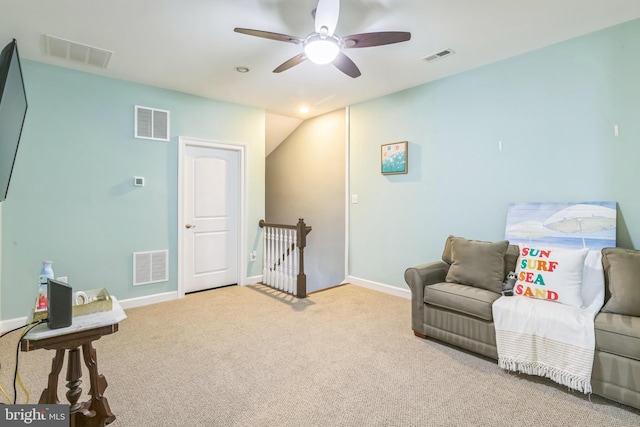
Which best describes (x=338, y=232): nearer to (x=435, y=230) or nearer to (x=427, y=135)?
(x=435, y=230)

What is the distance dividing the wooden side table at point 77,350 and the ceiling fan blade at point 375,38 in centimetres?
209

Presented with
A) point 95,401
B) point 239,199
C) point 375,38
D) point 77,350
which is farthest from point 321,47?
point 239,199

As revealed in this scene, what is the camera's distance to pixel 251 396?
205 centimetres

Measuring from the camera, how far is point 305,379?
224cm

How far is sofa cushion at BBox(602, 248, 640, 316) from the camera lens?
206cm

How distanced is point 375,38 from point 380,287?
118 inches

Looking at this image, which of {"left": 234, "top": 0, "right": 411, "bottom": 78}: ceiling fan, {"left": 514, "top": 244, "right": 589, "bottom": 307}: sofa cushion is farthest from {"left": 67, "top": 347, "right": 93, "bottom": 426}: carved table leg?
{"left": 514, "top": 244, "right": 589, "bottom": 307}: sofa cushion

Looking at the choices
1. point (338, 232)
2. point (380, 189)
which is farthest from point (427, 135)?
point (338, 232)

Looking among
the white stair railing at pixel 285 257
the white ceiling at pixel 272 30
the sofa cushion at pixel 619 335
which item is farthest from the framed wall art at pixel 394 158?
the sofa cushion at pixel 619 335

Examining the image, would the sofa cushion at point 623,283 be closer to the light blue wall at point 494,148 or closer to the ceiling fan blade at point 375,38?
the light blue wall at point 494,148

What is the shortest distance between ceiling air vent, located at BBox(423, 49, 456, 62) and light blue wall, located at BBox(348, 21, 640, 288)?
0.53 m

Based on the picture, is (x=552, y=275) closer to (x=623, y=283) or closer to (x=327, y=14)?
(x=623, y=283)

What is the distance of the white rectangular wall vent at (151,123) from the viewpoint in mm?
3775

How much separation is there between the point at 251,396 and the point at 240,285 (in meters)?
2.67
